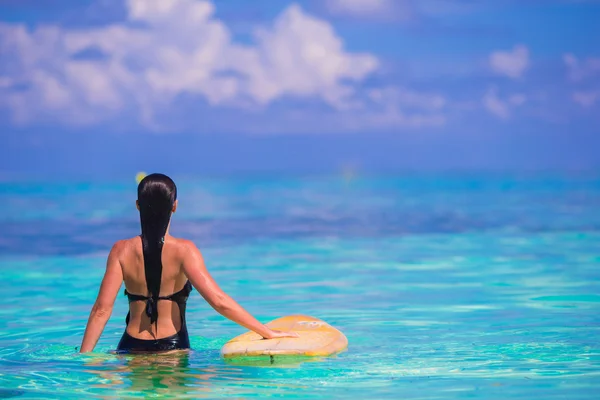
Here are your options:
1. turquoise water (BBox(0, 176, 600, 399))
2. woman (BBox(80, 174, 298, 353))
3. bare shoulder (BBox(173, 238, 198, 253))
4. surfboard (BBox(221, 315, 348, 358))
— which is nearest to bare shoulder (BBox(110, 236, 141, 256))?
woman (BBox(80, 174, 298, 353))

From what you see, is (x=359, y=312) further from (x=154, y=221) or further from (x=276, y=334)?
(x=154, y=221)

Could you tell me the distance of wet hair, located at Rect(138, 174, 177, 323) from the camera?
434 centimetres

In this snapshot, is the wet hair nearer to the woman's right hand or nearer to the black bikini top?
the black bikini top

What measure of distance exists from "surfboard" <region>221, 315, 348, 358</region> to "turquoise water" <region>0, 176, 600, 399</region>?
0.07m

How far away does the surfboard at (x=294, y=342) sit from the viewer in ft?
16.0

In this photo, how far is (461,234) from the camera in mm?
16547

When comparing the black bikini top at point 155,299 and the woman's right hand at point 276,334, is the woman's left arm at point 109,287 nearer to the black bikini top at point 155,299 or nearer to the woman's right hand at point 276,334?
the black bikini top at point 155,299

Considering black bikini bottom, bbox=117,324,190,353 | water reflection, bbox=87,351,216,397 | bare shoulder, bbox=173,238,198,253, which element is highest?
bare shoulder, bbox=173,238,198,253

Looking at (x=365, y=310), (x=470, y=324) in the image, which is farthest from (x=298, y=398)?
(x=365, y=310)

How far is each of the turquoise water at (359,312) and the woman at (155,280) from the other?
161 mm

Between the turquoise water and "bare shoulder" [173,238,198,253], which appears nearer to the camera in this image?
"bare shoulder" [173,238,198,253]

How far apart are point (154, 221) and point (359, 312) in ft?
11.6

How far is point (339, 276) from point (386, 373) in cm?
555

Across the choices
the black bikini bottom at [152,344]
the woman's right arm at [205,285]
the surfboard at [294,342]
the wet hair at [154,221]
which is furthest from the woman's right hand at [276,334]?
the wet hair at [154,221]
